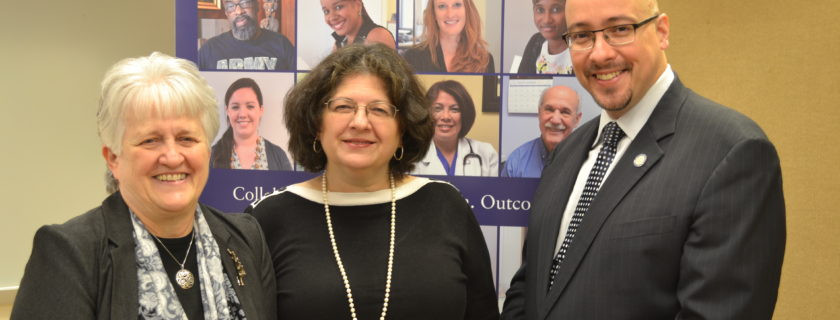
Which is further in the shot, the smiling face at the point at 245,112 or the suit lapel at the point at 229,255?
the smiling face at the point at 245,112

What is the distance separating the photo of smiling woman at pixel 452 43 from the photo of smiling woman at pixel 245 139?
2.11 feet

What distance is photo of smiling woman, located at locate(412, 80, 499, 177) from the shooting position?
2.83 meters

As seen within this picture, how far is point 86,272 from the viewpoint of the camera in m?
1.58

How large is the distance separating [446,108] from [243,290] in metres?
1.26

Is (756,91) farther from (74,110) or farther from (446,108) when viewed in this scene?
(74,110)

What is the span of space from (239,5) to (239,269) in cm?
137

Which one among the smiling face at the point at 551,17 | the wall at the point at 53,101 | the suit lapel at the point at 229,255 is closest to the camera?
the suit lapel at the point at 229,255

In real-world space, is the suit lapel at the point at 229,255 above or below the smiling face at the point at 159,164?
below

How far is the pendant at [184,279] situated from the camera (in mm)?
1706

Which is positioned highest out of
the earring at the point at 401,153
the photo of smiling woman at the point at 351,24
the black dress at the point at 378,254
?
the photo of smiling woman at the point at 351,24

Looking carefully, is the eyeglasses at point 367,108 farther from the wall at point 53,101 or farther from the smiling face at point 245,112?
the wall at point 53,101

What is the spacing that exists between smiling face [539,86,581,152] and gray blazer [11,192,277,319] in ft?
4.81

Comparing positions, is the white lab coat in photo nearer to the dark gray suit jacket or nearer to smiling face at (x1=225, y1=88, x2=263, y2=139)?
smiling face at (x1=225, y1=88, x2=263, y2=139)

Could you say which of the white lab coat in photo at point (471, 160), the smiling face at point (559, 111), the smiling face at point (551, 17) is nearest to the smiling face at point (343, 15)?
the white lab coat in photo at point (471, 160)
